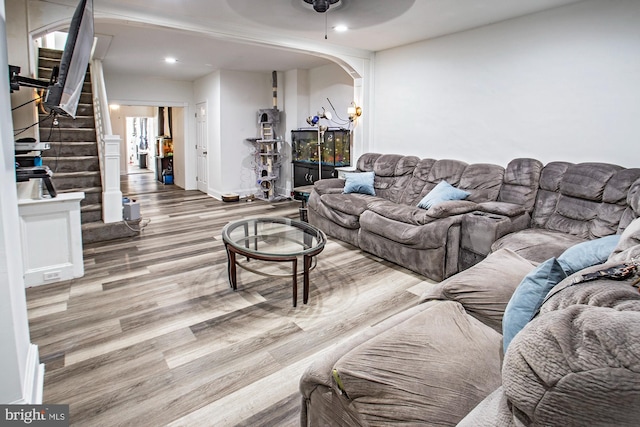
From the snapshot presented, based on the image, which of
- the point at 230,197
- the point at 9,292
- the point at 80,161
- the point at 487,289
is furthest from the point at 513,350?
the point at 230,197

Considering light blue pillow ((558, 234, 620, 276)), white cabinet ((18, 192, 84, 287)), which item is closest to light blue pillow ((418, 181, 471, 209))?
light blue pillow ((558, 234, 620, 276))

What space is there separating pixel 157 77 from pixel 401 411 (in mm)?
8490

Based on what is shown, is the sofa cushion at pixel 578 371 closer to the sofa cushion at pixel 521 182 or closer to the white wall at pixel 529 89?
the sofa cushion at pixel 521 182

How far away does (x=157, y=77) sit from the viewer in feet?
26.0

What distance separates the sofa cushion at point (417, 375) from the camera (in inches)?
45.3

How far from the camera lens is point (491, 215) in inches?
140

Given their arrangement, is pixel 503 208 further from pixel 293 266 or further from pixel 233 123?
pixel 233 123

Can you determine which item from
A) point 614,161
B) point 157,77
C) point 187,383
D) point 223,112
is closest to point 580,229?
point 614,161

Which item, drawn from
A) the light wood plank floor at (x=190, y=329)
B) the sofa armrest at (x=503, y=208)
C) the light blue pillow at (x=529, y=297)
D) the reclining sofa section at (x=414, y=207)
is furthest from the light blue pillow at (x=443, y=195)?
the light blue pillow at (x=529, y=297)

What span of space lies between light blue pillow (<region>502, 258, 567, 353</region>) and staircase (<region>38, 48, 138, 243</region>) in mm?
4770

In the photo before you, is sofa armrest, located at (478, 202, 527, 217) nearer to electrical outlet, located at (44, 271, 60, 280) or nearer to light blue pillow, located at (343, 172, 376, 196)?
light blue pillow, located at (343, 172, 376, 196)

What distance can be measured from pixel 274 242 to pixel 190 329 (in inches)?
48.4

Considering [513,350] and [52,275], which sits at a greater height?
[513,350]

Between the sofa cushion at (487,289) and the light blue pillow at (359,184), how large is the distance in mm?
3040
